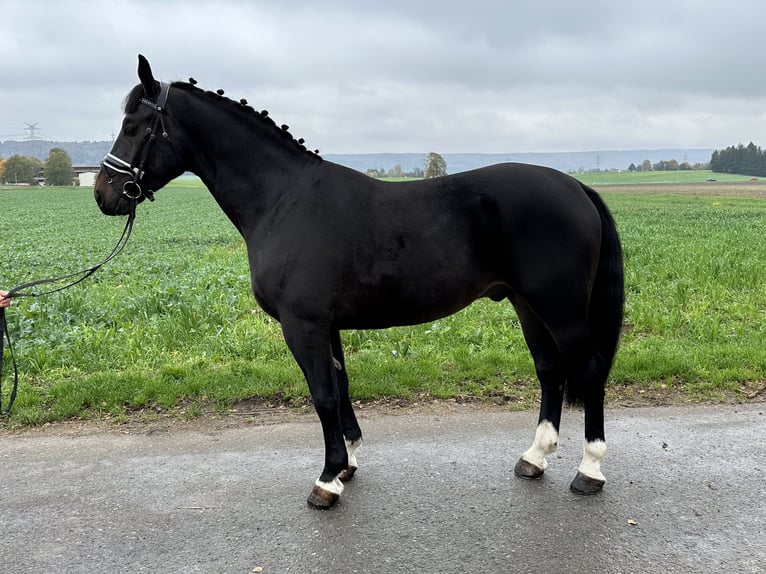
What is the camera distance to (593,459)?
3602mm

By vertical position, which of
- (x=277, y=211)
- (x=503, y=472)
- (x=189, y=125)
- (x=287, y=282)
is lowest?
(x=503, y=472)

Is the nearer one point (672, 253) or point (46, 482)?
point (46, 482)

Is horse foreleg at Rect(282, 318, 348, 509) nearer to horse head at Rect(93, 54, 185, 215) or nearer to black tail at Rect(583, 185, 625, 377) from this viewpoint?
horse head at Rect(93, 54, 185, 215)

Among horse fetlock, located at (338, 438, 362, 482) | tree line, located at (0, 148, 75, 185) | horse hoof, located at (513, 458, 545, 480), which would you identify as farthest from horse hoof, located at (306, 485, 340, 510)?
tree line, located at (0, 148, 75, 185)

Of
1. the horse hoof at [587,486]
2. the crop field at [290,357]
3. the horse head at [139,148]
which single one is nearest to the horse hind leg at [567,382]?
the horse hoof at [587,486]

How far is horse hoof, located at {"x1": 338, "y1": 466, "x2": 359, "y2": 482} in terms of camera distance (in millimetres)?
3678

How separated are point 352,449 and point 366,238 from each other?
4.75ft

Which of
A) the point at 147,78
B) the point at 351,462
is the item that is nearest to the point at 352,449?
the point at 351,462

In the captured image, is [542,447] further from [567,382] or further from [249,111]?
[249,111]

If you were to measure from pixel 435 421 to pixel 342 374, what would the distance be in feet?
3.33

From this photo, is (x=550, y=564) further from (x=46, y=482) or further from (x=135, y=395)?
(x=135, y=395)

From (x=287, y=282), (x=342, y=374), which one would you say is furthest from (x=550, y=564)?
(x=287, y=282)

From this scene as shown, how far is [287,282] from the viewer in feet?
11.2

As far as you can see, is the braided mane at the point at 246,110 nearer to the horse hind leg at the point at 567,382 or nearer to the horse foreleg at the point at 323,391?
the horse foreleg at the point at 323,391
